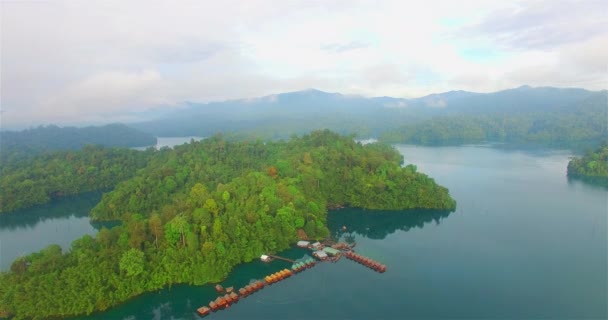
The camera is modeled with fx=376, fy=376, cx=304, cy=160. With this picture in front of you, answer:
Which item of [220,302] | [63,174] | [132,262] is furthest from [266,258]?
[63,174]

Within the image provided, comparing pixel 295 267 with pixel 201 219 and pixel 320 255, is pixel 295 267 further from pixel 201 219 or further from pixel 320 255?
pixel 201 219

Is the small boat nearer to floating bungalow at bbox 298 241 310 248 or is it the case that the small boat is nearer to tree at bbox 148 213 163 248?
tree at bbox 148 213 163 248

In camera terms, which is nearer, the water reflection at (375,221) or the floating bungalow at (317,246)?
the floating bungalow at (317,246)

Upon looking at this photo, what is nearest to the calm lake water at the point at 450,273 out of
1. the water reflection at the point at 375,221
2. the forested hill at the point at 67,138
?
the water reflection at the point at 375,221

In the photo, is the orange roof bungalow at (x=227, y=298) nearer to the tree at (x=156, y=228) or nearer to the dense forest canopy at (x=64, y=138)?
the tree at (x=156, y=228)

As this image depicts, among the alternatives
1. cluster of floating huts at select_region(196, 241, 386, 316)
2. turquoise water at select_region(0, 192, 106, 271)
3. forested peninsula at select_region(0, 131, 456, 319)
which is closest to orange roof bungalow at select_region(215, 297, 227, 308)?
cluster of floating huts at select_region(196, 241, 386, 316)

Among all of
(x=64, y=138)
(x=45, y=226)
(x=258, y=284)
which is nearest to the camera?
(x=258, y=284)
